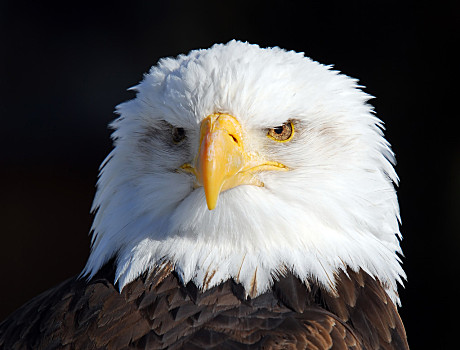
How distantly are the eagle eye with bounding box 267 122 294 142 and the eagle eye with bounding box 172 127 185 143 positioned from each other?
25 cm

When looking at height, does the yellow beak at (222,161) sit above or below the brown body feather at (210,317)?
above

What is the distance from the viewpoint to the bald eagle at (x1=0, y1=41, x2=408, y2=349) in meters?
1.83

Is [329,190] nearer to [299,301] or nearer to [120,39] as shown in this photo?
[299,301]

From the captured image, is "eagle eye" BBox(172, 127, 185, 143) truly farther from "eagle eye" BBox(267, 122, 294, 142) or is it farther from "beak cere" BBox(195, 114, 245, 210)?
"eagle eye" BBox(267, 122, 294, 142)

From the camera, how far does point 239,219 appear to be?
1.93 m

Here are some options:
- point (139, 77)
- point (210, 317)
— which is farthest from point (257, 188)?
point (139, 77)

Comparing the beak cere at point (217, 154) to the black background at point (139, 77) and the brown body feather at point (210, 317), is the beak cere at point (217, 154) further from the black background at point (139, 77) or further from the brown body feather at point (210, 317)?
the black background at point (139, 77)

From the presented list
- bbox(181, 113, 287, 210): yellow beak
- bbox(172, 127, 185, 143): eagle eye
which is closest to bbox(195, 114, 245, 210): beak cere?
bbox(181, 113, 287, 210): yellow beak

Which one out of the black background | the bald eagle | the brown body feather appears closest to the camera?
the brown body feather

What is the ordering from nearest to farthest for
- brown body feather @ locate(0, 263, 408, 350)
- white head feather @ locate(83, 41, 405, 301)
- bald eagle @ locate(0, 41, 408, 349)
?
brown body feather @ locate(0, 263, 408, 350), bald eagle @ locate(0, 41, 408, 349), white head feather @ locate(83, 41, 405, 301)

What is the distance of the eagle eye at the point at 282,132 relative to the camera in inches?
79.4

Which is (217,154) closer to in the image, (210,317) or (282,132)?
(282,132)

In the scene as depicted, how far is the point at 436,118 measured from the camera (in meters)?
4.52

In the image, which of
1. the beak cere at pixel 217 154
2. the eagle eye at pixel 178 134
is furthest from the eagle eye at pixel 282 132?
the eagle eye at pixel 178 134
